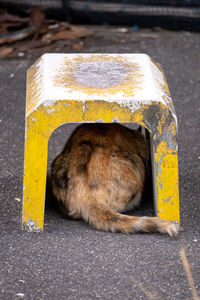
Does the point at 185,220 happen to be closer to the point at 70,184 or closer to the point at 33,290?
the point at 70,184

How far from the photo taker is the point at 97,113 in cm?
329

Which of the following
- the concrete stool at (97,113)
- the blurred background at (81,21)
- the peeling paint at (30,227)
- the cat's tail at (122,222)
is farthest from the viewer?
the blurred background at (81,21)

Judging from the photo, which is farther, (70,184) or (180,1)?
(180,1)

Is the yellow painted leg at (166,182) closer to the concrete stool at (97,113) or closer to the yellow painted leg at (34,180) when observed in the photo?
the concrete stool at (97,113)

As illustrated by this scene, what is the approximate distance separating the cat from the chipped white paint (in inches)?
14.8

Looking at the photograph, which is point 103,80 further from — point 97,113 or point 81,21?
point 81,21

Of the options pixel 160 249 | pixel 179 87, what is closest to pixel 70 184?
pixel 160 249

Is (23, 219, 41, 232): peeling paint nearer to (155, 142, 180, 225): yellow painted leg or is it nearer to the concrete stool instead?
the concrete stool

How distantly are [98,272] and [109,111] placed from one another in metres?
0.97

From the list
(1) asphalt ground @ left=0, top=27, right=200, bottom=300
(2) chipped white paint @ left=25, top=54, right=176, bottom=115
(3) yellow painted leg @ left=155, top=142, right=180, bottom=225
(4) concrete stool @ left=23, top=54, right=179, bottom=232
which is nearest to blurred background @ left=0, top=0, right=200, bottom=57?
(1) asphalt ground @ left=0, top=27, right=200, bottom=300

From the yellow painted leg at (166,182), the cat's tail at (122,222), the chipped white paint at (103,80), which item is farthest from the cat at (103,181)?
the chipped white paint at (103,80)

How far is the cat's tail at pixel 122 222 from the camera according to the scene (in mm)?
3387

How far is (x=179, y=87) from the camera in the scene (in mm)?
6145

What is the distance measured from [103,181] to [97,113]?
0.49 metres
